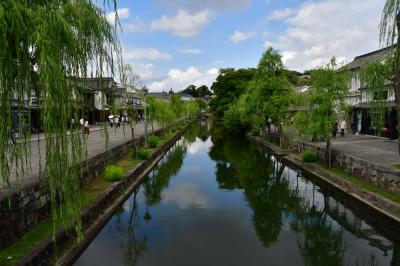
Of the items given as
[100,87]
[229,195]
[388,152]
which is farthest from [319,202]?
[100,87]

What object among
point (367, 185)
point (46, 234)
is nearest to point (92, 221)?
point (46, 234)

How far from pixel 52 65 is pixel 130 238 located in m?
8.13

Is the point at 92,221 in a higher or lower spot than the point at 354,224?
higher

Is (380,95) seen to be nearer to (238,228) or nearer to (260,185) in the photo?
(260,185)

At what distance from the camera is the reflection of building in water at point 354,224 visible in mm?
11336

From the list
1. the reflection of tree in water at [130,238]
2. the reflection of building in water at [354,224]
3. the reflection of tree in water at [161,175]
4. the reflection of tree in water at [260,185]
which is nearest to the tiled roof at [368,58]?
the reflection of building in water at [354,224]

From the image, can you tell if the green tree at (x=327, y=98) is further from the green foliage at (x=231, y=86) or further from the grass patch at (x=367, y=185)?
the green foliage at (x=231, y=86)

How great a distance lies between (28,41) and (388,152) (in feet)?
66.3

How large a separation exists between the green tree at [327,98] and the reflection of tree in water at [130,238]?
423 inches

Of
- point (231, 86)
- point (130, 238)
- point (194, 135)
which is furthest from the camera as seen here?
point (231, 86)

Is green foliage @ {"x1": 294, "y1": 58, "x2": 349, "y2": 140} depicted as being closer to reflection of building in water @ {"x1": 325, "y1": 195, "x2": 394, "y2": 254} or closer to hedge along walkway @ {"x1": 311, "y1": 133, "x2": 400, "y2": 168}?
hedge along walkway @ {"x1": 311, "y1": 133, "x2": 400, "y2": 168}

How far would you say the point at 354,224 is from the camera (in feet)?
43.6

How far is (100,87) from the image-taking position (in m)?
7.50

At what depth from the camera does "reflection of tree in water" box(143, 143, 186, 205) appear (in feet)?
59.8
